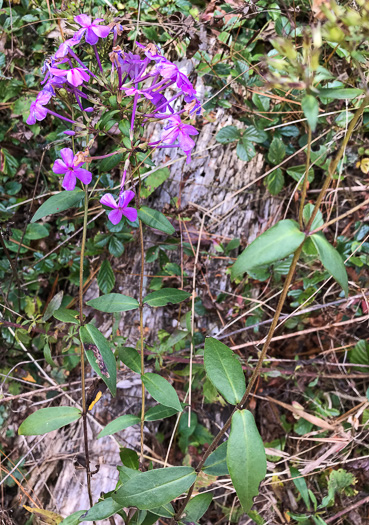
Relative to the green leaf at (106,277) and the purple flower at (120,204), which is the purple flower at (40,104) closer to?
the purple flower at (120,204)

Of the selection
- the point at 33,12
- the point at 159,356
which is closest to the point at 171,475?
the point at 159,356

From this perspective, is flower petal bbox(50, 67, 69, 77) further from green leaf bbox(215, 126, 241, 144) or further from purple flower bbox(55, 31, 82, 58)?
green leaf bbox(215, 126, 241, 144)

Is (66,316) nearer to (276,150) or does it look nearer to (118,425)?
(118,425)

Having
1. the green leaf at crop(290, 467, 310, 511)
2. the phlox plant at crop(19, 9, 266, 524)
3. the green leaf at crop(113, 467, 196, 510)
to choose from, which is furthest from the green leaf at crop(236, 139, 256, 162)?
the green leaf at crop(290, 467, 310, 511)

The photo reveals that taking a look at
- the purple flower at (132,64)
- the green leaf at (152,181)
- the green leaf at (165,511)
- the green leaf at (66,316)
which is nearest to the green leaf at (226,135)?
the green leaf at (152,181)

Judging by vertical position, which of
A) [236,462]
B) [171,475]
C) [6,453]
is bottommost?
[6,453]

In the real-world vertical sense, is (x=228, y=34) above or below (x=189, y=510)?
above

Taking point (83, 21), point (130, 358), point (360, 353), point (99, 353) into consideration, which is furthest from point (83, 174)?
point (360, 353)

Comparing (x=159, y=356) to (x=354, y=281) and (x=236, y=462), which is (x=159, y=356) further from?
(x=354, y=281)
